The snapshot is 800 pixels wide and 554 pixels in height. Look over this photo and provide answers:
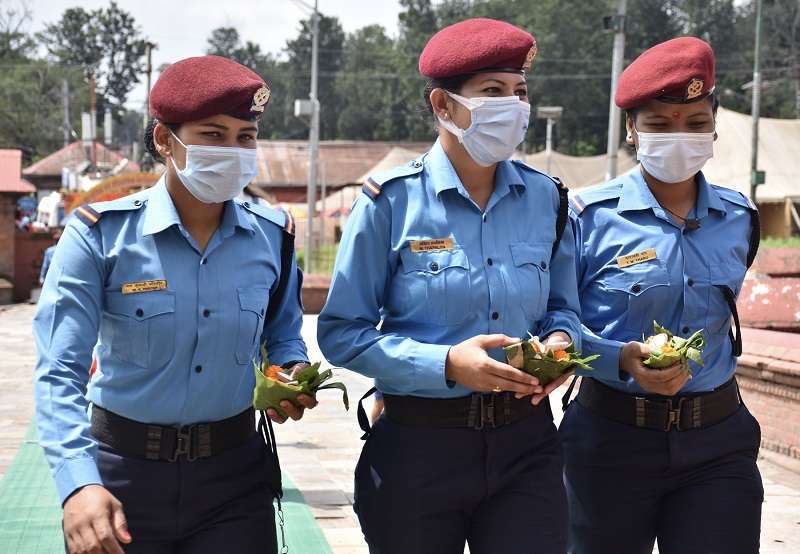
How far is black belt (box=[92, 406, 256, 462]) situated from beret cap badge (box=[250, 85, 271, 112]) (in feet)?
2.92

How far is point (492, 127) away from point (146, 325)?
1.14 meters

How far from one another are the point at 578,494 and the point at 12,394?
9.25 metres

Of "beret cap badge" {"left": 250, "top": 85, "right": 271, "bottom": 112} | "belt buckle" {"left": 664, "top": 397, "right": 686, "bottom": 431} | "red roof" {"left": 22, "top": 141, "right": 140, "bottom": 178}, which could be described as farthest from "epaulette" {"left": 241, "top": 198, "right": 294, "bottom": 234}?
"red roof" {"left": 22, "top": 141, "right": 140, "bottom": 178}

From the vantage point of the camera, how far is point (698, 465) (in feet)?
12.9

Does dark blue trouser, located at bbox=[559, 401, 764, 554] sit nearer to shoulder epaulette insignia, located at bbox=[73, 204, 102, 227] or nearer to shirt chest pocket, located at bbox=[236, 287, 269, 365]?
shirt chest pocket, located at bbox=[236, 287, 269, 365]

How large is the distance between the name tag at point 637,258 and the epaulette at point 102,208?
5.19 feet

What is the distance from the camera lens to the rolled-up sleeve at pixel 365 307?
3443 mm

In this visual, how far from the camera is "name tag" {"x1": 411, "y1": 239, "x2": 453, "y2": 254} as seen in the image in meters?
3.53

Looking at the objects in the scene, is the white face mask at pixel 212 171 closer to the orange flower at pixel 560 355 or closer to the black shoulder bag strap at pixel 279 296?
the black shoulder bag strap at pixel 279 296

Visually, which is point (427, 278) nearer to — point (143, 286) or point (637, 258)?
point (143, 286)

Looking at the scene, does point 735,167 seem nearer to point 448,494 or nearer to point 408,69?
point 448,494

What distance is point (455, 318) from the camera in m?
3.50

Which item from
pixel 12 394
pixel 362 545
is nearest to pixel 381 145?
pixel 12 394

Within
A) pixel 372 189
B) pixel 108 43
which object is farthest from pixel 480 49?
pixel 108 43
